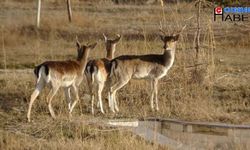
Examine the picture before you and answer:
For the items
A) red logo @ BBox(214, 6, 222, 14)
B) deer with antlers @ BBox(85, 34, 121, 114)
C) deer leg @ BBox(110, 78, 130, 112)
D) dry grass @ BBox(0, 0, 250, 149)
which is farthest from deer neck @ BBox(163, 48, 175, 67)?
red logo @ BBox(214, 6, 222, 14)

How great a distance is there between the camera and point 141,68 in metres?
12.2

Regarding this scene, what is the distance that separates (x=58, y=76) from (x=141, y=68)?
2.02 metres

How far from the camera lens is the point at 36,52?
1944cm

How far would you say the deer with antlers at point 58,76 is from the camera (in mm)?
10672

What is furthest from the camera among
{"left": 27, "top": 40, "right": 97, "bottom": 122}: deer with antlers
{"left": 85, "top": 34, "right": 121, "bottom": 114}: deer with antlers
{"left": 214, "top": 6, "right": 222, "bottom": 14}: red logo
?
{"left": 214, "top": 6, "right": 222, "bottom": 14}: red logo

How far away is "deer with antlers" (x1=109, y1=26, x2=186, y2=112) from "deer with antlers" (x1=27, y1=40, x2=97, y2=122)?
67cm

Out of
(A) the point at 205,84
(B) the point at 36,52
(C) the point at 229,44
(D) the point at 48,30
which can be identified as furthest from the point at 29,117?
(D) the point at 48,30

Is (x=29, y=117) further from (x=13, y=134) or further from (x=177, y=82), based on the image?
(x=177, y=82)

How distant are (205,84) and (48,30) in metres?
12.6

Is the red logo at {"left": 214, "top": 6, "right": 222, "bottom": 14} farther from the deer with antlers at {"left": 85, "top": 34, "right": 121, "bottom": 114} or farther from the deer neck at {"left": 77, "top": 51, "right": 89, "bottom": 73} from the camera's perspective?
the deer neck at {"left": 77, "top": 51, "right": 89, "bottom": 73}

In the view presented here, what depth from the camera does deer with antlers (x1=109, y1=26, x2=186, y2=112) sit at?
1192cm

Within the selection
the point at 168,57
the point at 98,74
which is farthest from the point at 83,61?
the point at 168,57

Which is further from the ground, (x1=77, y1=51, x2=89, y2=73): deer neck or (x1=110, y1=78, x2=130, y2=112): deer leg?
(x1=77, y1=51, x2=89, y2=73): deer neck

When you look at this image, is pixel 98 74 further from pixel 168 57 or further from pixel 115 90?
pixel 168 57
